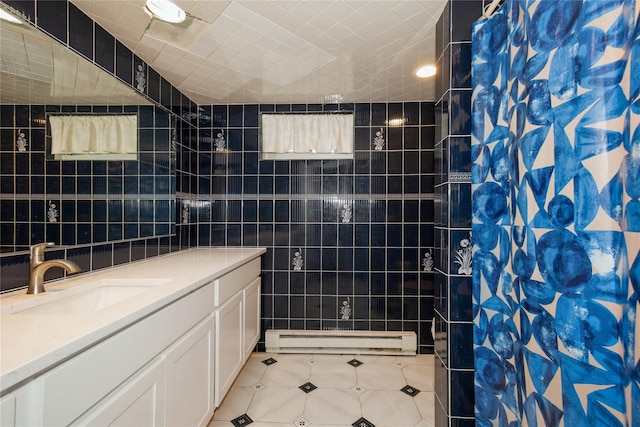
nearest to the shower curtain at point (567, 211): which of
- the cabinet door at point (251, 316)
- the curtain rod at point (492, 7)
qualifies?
the curtain rod at point (492, 7)

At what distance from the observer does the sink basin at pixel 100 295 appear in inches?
43.1

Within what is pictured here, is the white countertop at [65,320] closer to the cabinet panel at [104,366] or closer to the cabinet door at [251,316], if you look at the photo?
the cabinet panel at [104,366]

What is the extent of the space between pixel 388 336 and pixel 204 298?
163 centimetres

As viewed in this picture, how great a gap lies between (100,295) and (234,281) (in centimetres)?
68

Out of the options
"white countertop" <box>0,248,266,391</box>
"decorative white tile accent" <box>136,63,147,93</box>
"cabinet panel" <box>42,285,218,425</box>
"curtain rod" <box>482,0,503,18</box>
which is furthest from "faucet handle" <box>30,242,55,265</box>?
"curtain rod" <box>482,0,503,18</box>

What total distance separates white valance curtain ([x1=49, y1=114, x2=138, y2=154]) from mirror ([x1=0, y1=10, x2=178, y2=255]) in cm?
4

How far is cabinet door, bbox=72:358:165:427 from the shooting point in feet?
2.44

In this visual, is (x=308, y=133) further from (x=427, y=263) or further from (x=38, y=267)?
(x=38, y=267)

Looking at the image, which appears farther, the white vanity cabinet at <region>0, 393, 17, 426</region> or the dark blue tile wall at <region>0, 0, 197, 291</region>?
the dark blue tile wall at <region>0, 0, 197, 291</region>

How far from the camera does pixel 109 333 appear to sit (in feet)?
2.47

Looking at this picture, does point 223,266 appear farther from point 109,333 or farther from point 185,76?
point 185,76

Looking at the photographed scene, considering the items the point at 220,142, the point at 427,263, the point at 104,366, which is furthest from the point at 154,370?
the point at 427,263

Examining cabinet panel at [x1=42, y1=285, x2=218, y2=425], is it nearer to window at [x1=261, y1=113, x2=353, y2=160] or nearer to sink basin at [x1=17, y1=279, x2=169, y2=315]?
sink basin at [x1=17, y1=279, x2=169, y2=315]

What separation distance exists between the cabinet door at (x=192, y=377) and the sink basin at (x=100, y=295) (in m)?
0.30
